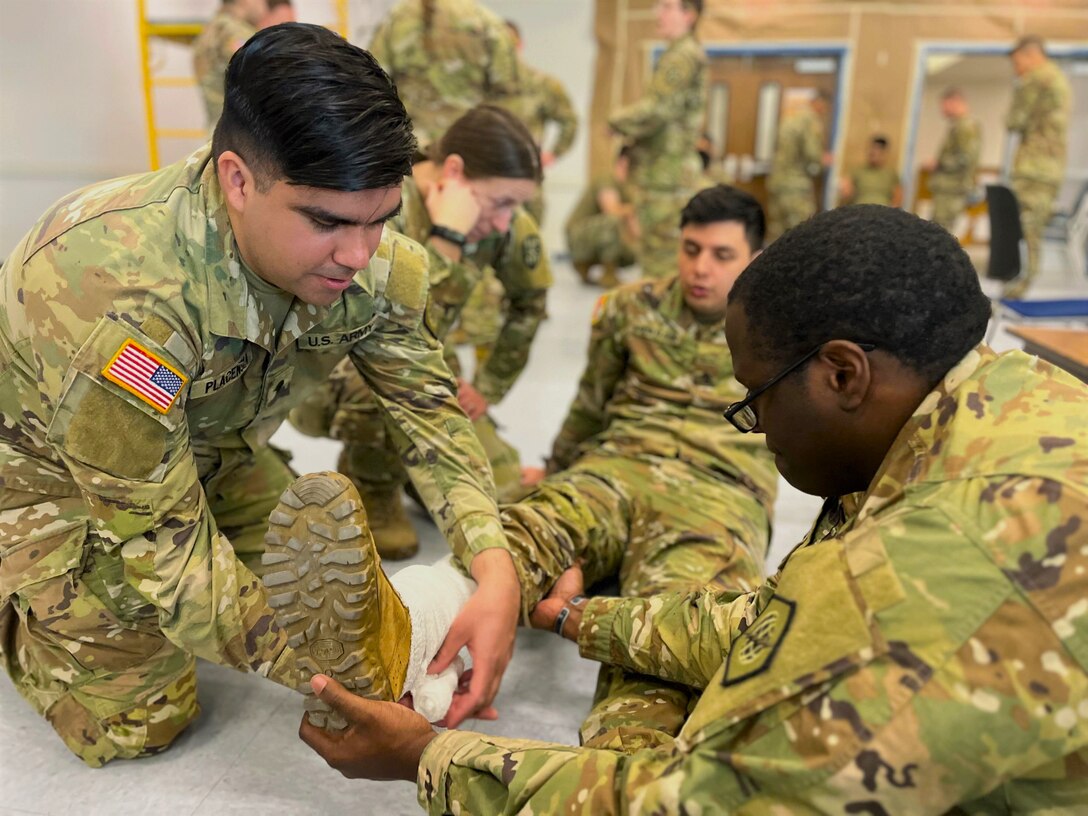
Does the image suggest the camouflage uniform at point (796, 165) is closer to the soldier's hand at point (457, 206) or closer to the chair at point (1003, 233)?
the chair at point (1003, 233)

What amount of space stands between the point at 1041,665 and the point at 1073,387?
0.30 m

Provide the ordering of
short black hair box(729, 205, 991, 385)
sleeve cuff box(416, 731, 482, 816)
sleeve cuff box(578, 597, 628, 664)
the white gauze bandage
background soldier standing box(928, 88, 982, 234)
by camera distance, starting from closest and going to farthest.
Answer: short black hair box(729, 205, 991, 385), sleeve cuff box(416, 731, 482, 816), the white gauze bandage, sleeve cuff box(578, 597, 628, 664), background soldier standing box(928, 88, 982, 234)

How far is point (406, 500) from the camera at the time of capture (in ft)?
8.21

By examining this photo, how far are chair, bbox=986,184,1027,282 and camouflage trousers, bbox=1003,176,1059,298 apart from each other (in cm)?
185

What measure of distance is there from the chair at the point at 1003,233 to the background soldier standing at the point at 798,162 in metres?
2.98

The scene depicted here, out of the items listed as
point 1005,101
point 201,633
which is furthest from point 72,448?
point 1005,101

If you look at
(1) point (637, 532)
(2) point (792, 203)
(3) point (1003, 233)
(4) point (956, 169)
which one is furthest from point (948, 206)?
(1) point (637, 532)

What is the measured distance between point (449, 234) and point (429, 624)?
1.12 meters

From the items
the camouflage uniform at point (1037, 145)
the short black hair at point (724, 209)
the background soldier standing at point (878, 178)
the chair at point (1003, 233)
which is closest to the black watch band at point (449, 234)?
the short black hair at point (724, 209)

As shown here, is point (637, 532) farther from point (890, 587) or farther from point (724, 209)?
point (890, 587)

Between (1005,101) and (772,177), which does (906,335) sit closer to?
(772,177)

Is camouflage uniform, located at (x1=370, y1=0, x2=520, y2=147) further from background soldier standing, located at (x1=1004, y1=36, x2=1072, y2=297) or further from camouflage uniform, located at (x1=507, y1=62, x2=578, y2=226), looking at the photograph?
background soldier standing, located at (x1=1004, y1=36, x2=1072, y2=297)

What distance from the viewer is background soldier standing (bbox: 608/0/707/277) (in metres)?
4.34

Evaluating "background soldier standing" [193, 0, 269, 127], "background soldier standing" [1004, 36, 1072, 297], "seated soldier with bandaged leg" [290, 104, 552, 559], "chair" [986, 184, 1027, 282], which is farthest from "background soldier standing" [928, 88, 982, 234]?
"seated soldier with bandaged leg" [290, 104, 552, 559]
